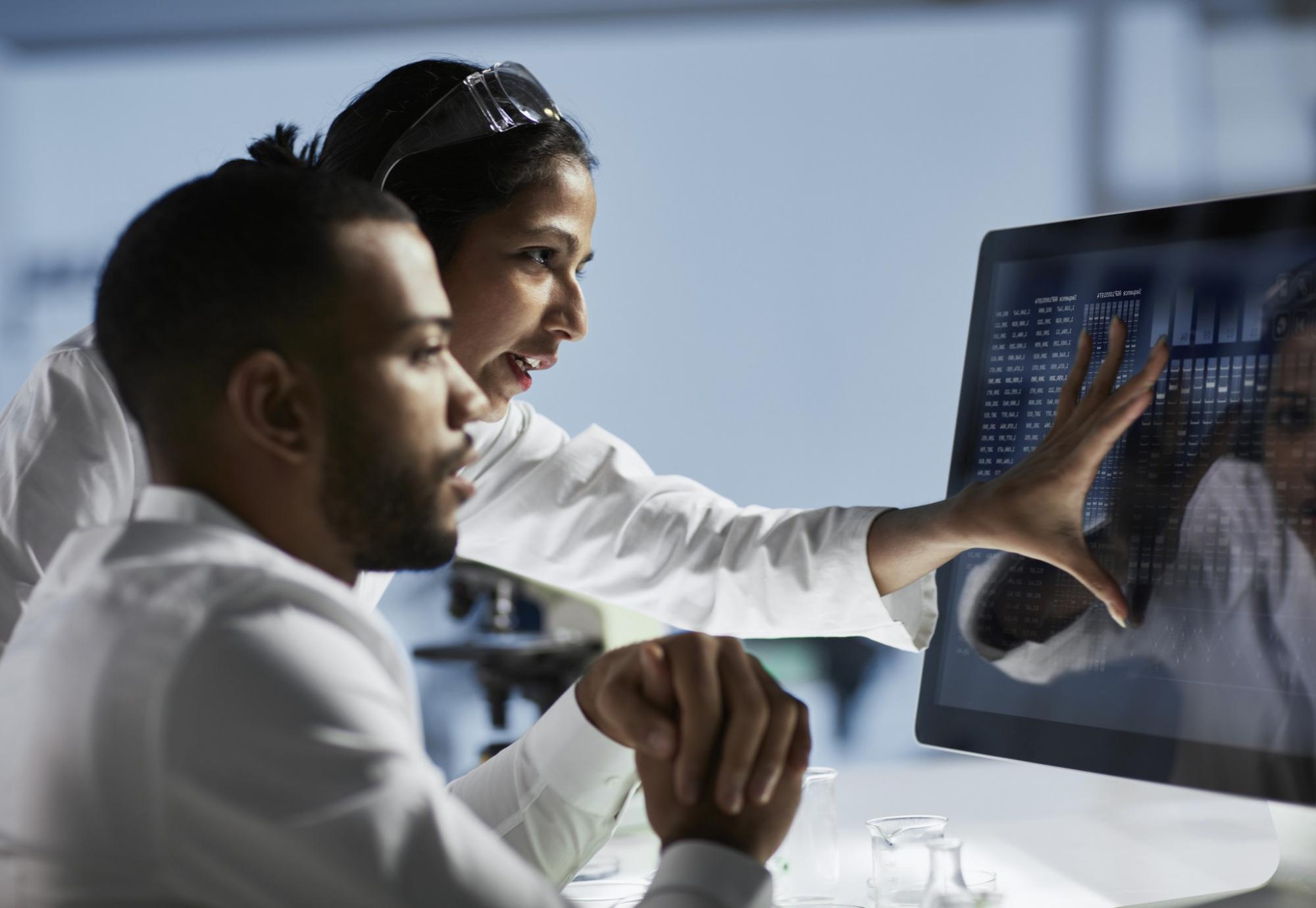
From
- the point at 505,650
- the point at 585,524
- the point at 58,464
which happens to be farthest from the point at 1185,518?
the point at 505,650

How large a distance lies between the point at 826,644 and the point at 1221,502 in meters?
2.68

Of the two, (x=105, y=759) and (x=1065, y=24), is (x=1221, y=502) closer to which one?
(x=105, y=759)

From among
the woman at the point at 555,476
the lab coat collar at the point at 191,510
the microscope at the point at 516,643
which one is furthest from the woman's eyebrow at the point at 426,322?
the microscope at the point at 516,643

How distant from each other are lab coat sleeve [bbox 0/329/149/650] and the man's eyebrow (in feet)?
1.40

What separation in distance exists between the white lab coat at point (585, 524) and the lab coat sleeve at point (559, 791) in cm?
35

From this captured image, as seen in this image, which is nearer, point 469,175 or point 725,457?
point 469,175

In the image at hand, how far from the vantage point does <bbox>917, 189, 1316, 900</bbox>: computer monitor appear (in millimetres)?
830

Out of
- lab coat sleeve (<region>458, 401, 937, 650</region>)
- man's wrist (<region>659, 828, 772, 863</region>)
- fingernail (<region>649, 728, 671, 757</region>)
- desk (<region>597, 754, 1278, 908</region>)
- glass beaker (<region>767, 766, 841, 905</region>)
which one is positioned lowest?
desk (<region>597, 754, 1278, 908</region>)

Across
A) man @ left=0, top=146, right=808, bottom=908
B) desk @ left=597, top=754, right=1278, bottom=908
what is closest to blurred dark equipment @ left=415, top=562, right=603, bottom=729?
desk @ left=597, top=754, right=1278, bottom=908

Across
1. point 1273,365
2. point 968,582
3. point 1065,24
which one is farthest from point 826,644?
point 1273,365

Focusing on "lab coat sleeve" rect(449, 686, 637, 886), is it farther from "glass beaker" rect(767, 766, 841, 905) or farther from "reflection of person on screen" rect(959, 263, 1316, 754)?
"reflection of person on screen" rect(959, 263, 1316, 754)

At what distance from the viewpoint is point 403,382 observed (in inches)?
26.6

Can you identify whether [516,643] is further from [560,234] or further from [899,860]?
[899,860]

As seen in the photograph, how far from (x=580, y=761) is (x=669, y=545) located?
0.41 meters
